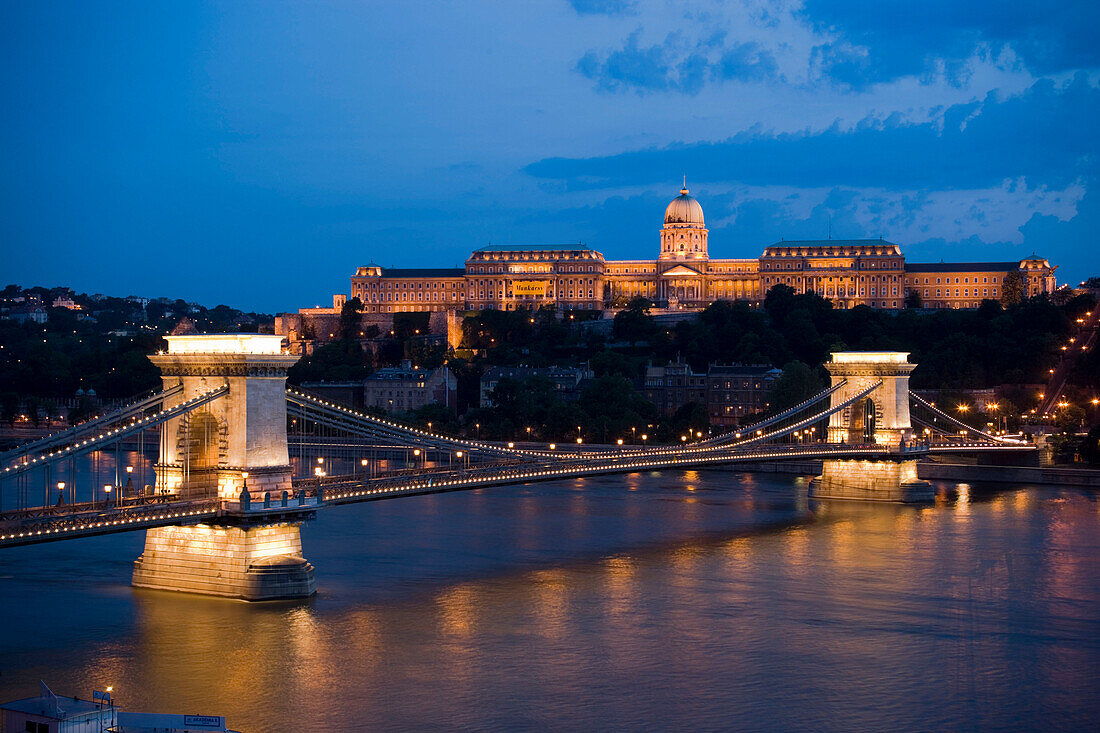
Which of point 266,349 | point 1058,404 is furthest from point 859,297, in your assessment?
point 266,349

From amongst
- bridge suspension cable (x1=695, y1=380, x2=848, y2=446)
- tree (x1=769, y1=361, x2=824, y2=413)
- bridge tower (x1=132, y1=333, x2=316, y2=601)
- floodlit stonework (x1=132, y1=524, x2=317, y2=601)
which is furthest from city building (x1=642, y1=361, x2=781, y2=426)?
floodlit stonework (x1=132, y1=524, x2=317, y2=601)

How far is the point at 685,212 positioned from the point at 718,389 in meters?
38.1

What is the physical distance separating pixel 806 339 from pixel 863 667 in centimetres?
4550

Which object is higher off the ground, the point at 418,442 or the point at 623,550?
the point at 418,442

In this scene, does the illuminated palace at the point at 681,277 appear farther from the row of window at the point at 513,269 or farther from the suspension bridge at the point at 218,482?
the suspension bridge at the point at 218,482

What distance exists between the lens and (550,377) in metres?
57.4

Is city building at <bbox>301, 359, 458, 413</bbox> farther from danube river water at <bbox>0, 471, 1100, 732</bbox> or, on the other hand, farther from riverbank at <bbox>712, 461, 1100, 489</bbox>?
danube river water at <bbox>0, 471, 1100, 732</bbox>

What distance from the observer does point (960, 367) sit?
53.6 metres

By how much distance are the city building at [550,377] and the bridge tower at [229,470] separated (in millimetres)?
34897

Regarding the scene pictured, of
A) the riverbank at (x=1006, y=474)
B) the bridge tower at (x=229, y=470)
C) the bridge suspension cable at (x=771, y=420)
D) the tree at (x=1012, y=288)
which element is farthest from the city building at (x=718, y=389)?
the bridge tower at (x=229, y=470)

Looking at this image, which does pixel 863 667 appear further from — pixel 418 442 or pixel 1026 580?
pixel 418 442

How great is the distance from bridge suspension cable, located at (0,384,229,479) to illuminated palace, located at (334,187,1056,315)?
6252cm

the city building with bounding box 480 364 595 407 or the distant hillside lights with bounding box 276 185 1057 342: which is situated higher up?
the distant hillside lights with bounding box 276 185 1057 342

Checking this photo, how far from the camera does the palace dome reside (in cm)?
9069
